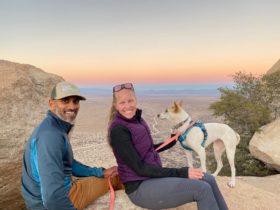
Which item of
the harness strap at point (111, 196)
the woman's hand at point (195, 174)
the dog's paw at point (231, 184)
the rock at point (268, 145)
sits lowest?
the rock at point (268, 145)

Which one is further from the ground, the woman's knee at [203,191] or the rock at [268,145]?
the woman's knee at [203,191]

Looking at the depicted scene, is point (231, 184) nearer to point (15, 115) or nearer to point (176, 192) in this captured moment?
point (176, 192)

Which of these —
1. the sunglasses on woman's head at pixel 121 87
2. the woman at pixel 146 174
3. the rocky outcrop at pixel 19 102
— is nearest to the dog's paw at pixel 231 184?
the woman at pixel 146 174

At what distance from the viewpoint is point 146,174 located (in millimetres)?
5277

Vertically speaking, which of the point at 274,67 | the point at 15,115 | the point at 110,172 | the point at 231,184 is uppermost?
the point at 274,67

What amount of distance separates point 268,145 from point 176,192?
1459 cm

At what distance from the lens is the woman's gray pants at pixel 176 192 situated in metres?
5.25

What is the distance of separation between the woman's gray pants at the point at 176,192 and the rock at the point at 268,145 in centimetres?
1377

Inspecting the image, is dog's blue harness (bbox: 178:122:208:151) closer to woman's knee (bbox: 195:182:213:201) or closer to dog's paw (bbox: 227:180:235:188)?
dog's paw (bbox: 227:180:235:188)

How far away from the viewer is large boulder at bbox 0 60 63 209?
7539mm

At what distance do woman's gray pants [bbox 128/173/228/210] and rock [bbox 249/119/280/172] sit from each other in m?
13.8

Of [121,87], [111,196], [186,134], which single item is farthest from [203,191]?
[186,134]

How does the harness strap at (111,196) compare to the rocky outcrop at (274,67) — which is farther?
the rocky outcrop at (274,67)

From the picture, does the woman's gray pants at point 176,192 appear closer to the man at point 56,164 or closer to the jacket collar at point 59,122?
the man at point 56,164
